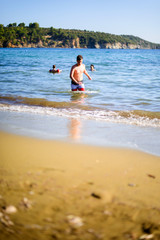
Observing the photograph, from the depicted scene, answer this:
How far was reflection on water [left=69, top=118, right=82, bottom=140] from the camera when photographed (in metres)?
4.36

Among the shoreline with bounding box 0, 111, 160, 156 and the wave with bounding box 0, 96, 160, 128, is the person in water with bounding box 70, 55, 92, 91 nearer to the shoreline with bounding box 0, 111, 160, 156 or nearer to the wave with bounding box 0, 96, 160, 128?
the wave with bounding box 0, 96, 160, 128

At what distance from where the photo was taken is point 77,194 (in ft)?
7.63

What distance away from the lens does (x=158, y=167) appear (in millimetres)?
3158

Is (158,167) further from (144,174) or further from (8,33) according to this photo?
(8,33)

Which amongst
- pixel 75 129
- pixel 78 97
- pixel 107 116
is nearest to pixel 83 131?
pixel 75 129

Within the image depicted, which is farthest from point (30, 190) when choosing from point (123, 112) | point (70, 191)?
point (123, 112)

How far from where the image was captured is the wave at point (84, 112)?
20.5ft

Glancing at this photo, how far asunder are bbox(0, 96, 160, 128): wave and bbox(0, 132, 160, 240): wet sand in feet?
9.25

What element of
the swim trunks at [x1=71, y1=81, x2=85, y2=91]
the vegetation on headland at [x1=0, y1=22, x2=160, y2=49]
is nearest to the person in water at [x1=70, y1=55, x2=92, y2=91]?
the swim trunks at [x1=71, y1=81, x2=85, y2=91]

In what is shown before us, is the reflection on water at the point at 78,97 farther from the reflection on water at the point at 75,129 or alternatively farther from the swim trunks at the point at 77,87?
the reflection on water at the point at 75,129

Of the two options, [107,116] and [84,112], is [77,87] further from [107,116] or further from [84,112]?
[107,116]

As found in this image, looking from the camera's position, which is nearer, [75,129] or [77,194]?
[77,194]

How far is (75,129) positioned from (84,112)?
7.35 feet

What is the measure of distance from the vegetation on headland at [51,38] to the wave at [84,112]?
133143 mm
